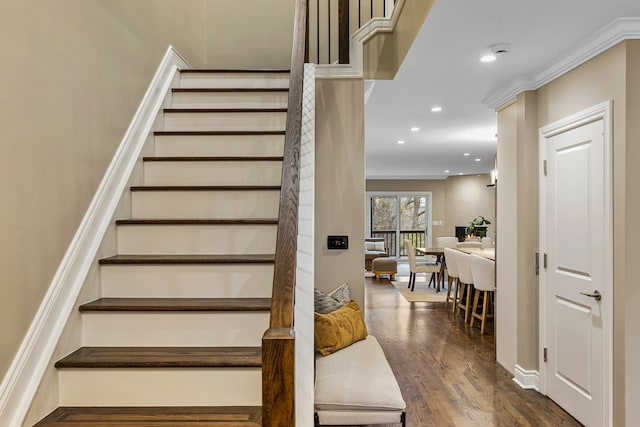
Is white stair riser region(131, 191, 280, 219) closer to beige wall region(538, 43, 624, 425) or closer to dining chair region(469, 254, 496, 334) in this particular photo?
beige wall region(538, 43, 624, 425)

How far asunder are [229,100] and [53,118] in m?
1.58

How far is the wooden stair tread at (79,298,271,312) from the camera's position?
1905 millimetres

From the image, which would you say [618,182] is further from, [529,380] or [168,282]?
[168,282]

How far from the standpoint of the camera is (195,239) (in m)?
2.30

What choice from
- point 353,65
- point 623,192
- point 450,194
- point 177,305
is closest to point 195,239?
point 177,305

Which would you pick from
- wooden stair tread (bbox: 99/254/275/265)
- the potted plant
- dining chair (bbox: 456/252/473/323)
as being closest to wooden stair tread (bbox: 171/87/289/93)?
wooden stair tread (bbox: 99/254/275/265)

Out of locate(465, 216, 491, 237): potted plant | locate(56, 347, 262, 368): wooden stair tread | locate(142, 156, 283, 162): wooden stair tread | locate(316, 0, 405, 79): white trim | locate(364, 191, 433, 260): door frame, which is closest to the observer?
locate(56, 347, 262, 368): wooden stair tread

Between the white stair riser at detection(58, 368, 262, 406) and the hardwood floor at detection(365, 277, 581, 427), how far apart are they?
1595 millimetres

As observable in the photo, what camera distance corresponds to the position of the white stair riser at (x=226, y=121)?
3.04 metres

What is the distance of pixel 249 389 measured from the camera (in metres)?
1.74

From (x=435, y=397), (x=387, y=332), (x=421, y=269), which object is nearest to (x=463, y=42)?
A: (x=435, y=397)

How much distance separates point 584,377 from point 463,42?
2.27m

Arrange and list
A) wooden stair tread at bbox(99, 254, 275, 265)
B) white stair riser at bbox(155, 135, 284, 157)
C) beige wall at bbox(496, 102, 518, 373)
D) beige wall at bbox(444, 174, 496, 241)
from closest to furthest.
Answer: wooden stair tread at bbox(99, 254, 275, 265) < white stair riser at bbox(155, 135, 284, 157) < beige wall at bbox(496, 102, 518, 373) < beige wall at bbox(444, 174, 496, 241)

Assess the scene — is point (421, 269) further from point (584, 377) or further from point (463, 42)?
point (463, 42)
